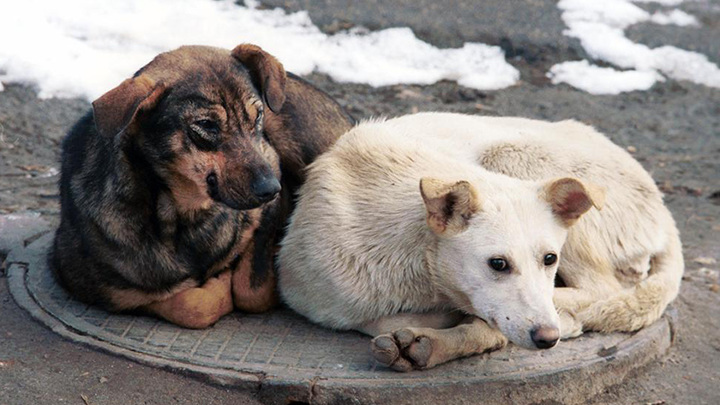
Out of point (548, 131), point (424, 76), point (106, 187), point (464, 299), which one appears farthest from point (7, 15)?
point (464, 299)

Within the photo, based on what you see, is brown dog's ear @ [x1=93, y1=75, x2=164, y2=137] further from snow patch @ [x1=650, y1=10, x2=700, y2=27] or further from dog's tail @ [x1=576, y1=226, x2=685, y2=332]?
snow patch @ [x1=650, y1=10, x2=700, y2=27]

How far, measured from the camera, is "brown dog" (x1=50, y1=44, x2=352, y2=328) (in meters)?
4.08

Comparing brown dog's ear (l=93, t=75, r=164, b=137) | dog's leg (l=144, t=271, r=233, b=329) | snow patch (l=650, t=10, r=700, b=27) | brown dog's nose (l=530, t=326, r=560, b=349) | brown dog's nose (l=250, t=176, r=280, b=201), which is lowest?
snow patch (l=650, t=10, r=700, b=27)

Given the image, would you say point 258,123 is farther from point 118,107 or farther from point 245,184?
point 118,107

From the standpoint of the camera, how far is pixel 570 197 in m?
4.23

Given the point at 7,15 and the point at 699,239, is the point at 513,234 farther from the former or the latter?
the point at 7,15

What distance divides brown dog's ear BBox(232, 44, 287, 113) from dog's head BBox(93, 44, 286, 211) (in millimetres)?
125

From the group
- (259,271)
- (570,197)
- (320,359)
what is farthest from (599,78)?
(320,359)

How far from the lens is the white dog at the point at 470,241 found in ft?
13.4

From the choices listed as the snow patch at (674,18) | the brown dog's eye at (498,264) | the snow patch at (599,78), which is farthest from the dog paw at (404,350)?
the snow patch at (674,18)

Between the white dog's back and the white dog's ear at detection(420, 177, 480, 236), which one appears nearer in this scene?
the white dog's ear at detection(420, 177, 480, 236)

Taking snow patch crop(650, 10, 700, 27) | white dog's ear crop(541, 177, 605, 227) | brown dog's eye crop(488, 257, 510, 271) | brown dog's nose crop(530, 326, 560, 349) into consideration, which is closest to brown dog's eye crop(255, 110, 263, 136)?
brown dog's eye crop(488, 257, 510, 271)

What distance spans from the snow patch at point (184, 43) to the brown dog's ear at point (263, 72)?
3.36 m

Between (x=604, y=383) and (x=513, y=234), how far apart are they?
2.98 feet
